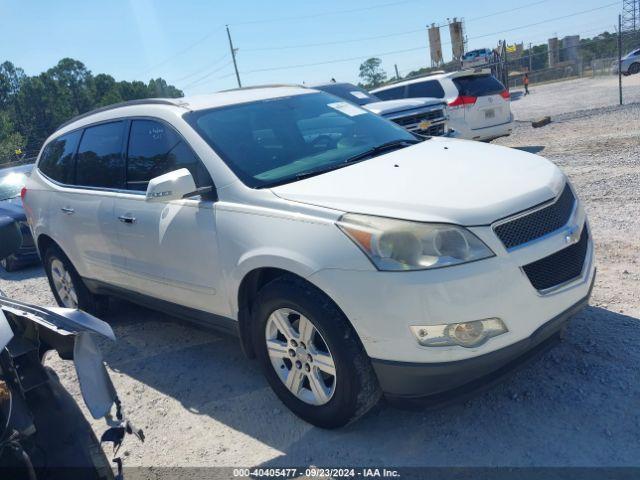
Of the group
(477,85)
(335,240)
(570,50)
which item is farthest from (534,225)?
(570,50)

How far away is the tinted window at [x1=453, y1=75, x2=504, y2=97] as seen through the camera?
39.1ft

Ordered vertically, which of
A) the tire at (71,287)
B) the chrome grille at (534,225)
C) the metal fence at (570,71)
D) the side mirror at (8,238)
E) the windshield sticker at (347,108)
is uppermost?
the windshield sticker at (347,108)

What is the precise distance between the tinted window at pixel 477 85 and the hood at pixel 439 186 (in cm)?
875

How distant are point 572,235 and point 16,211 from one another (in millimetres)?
8551

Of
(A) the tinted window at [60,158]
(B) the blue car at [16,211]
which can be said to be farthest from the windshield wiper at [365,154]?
(B) the blue car at [16,211]

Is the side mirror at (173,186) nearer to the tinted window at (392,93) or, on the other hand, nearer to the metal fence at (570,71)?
the tinted window at (392,93)

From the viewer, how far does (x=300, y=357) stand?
3.13 meters

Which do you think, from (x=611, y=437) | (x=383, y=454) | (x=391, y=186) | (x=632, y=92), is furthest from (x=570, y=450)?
(x=632, y=92)

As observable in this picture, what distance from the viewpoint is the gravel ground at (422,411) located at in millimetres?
2834

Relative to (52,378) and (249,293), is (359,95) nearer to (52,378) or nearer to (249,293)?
(249,293)

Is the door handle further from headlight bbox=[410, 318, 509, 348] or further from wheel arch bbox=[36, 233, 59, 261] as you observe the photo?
headlight bbox=[410, 318, 509, 348]

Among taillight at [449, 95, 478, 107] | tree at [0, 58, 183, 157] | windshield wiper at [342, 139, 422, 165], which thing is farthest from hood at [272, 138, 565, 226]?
tree at [0, 58, 183, 157]

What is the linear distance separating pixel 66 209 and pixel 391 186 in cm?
324

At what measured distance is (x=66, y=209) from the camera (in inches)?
196
